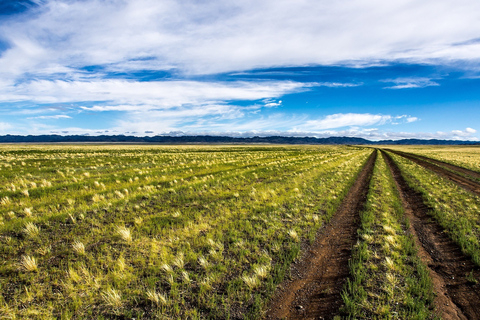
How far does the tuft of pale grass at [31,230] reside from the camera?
22.0 ft

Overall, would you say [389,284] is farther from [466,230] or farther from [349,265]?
[466,230]

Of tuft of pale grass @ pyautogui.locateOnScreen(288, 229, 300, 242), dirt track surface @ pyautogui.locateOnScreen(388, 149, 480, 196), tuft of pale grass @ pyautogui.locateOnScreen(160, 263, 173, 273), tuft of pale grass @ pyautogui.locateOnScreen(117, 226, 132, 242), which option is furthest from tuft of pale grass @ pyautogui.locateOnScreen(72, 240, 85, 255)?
dirt track surface @ pyautogui.locateOnScreen(388, 149, 480, 196)

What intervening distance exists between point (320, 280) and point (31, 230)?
8.67 meters

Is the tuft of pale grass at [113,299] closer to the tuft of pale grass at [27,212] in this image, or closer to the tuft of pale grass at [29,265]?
the tuft of pale grass at [29,265]

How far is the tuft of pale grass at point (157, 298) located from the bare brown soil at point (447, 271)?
5337 millimetres

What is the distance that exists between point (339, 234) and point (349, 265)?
7.42 feet

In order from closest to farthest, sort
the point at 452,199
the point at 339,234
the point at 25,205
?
the point at 339,234
the point at 25,205
the point at 452,199

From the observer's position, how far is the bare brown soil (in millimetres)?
4355

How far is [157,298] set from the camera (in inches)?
167

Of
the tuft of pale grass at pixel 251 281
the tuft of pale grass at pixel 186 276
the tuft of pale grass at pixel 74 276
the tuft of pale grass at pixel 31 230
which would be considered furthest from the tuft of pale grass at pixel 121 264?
the tuft of pale grass at pixel 31 230

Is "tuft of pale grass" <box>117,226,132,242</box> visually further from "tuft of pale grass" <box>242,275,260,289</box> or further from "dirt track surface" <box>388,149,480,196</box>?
"dirt track surface" <box>388,149,480,196</box>

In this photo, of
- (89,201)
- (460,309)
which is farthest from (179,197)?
(460,309)

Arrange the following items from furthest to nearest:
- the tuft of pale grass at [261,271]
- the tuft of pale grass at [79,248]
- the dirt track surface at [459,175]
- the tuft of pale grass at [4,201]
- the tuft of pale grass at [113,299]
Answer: the dirt track surface at [459,175] → the tuft of pale grass at [4,201] → the tuft of pale grass at [79,248] → the tuft of pale grass at [261,271] → the tuft of pale grass at [113,299]

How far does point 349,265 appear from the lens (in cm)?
579
